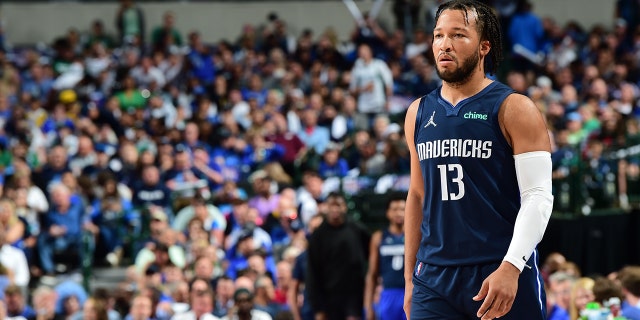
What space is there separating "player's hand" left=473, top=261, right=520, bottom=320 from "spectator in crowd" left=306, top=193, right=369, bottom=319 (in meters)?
5.87

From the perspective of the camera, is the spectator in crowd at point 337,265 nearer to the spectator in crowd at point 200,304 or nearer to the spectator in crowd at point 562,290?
the spectator in crowd at point 200,304

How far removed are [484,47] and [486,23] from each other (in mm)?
95

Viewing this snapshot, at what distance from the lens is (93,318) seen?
428 inches

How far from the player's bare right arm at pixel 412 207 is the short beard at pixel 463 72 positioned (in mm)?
255

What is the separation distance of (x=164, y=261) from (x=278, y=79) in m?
7.86

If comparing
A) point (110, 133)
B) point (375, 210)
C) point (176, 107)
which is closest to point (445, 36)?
point (375, 210)

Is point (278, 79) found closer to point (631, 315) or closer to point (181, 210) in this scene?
point (181, 210)

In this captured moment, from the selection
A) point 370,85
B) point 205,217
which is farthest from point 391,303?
point 370,85

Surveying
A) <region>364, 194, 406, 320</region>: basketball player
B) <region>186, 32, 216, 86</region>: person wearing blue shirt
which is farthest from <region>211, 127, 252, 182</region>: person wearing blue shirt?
<region>364, 194, 406, 320</region>: basketball player

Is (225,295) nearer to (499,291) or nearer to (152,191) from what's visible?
(152,191)

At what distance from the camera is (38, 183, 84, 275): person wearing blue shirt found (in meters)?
13.5

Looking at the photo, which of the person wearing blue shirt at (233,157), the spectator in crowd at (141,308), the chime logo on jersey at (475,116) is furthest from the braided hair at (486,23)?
the person wearing blue shirt at (233,157)

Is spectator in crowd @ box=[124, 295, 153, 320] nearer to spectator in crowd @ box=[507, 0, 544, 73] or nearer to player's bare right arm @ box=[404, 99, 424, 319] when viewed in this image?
player's bare right arm @ box=[404, 99, 424, 319]

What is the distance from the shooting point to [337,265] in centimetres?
1020
